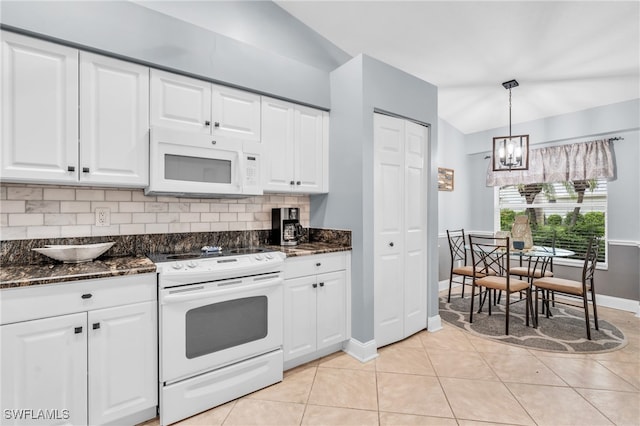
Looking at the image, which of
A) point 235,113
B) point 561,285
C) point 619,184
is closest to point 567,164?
point 619,184

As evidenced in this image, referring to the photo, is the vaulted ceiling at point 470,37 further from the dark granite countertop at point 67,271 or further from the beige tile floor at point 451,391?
the beige tile floor at point 451,391

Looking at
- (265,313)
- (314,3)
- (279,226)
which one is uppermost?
(314,3)

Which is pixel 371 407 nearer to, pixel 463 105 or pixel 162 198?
pixel 162 198

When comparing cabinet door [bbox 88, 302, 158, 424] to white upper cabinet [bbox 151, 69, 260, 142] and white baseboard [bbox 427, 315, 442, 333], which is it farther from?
white baseboard [bbox 427, 315, 442, 333]

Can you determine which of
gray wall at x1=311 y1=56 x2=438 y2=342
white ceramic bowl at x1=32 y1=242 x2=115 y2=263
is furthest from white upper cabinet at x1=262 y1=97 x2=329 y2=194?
white ceramic bowl at x1=32 y1=242 x2=115 y2=263

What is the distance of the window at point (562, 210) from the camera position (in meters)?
4.18

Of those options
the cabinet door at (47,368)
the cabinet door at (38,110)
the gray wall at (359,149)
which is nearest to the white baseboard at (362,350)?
the gray wall at (359,149)

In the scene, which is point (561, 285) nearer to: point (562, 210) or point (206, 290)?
point (562, 210)

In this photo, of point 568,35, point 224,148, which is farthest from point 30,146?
point 568,35

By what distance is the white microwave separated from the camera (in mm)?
2057

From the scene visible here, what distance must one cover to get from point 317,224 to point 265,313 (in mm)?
1148

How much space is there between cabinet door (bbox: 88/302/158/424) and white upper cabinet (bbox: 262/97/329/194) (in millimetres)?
1334

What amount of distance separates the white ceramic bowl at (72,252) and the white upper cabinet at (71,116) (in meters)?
0.39

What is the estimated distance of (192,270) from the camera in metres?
1.88
